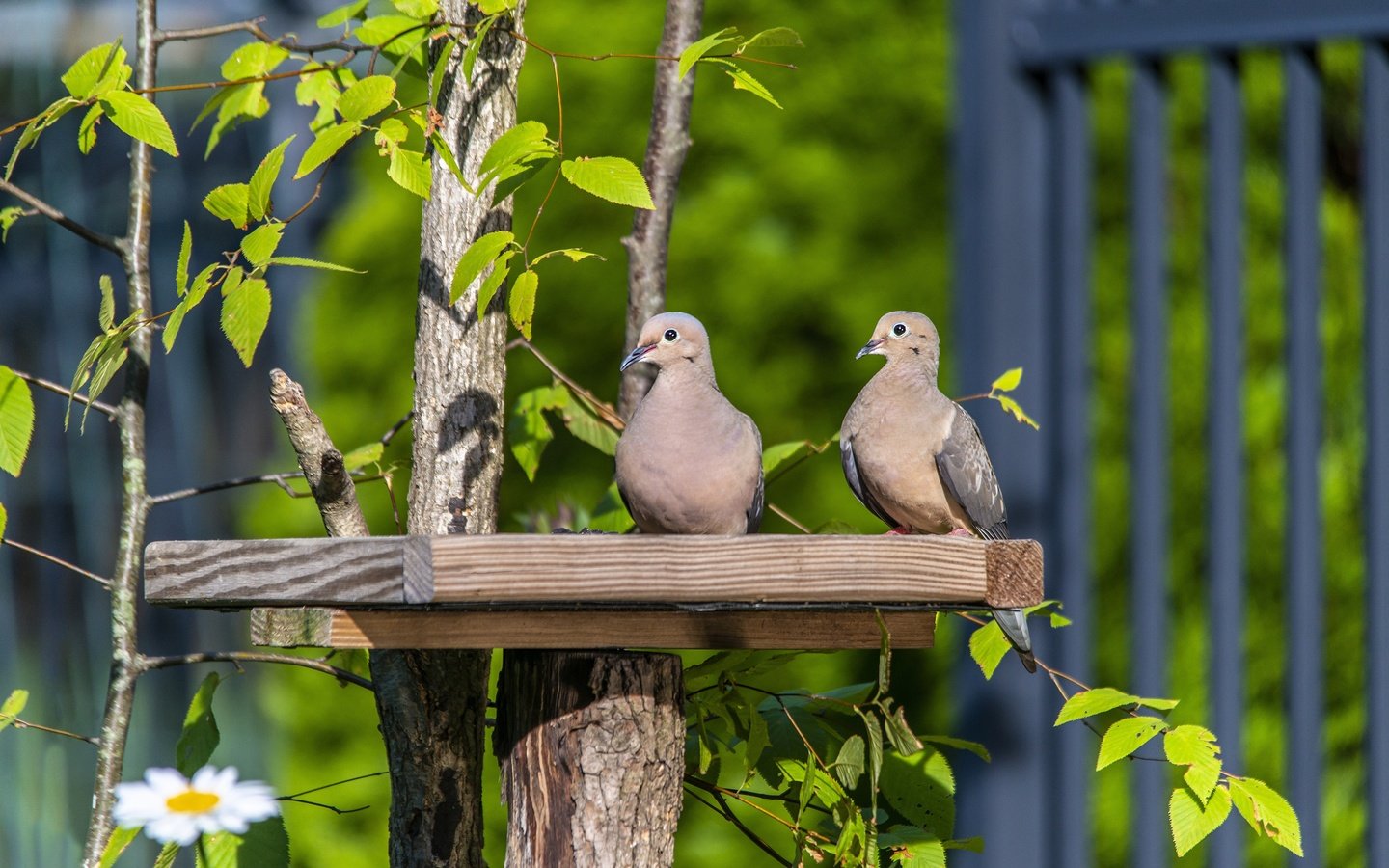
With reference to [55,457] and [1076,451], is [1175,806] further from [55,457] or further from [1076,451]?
[55,457]

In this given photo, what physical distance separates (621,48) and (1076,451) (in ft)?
5.60

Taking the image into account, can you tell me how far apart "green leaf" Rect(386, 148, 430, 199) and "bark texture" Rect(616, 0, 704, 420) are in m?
0.79

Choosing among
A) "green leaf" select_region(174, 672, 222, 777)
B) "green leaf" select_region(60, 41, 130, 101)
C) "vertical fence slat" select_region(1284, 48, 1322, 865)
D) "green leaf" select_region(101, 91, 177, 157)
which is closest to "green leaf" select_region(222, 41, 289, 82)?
"green leaf" select_region(60, 41, 130, 101)

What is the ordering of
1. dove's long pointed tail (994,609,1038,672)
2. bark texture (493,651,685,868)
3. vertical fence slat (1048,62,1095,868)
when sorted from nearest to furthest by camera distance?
bark texture (493,651,685,868)
dove's long pointed tail (994,609,1038,672)
vertical fence slat (1048,62,1095,868)

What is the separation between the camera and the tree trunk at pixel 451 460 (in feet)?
6.92

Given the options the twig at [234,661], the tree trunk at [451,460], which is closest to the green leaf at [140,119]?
the tree trunk at [451,460]

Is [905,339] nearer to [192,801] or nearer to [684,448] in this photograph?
[684,448]

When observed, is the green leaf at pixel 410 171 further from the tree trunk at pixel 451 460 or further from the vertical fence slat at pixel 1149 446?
the vertical fence slat at pixel 1149 446

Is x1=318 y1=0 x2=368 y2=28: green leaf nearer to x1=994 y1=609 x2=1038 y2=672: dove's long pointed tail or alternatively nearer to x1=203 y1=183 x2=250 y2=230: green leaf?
x1=203 y1=183 x2=250 y2=230: green leaf

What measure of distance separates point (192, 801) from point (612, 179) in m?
0.88

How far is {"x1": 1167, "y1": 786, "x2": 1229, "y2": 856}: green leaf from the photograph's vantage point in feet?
6.16

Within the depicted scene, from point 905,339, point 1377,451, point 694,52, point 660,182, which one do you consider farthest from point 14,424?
point 1377,451

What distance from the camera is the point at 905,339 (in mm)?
2201

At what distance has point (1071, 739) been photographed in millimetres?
3160
